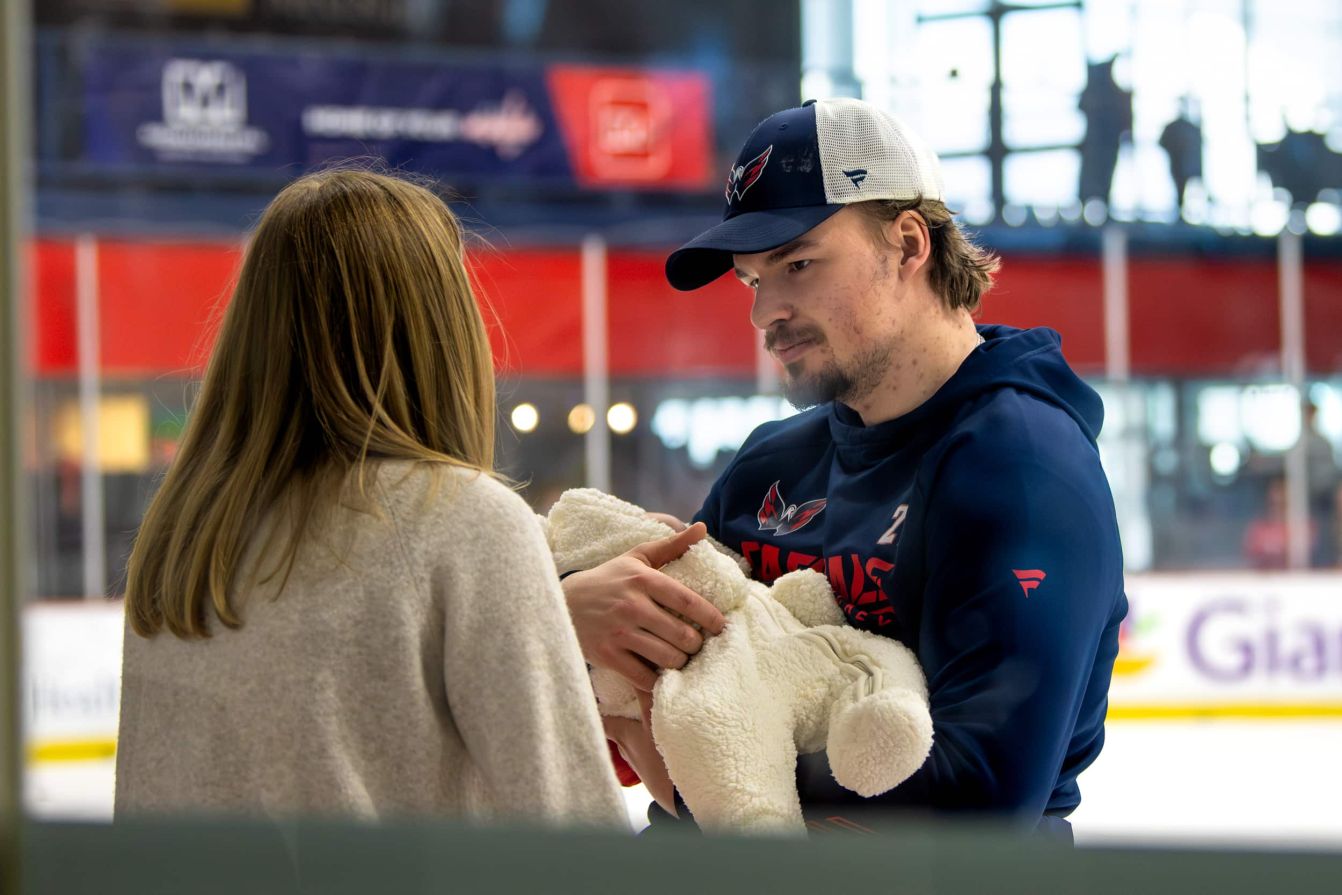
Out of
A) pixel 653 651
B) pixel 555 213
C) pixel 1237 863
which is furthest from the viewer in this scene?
pixel 555 213

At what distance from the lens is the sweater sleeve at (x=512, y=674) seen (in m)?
0.80

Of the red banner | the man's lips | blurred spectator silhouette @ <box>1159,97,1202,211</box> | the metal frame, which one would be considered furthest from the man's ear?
the red banner

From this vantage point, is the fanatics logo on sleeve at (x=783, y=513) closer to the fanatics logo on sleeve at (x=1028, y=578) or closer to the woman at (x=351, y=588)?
the fanatics logo on sleeve at (x=1028, y=578)

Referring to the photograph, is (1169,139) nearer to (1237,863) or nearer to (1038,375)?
(1038,375)

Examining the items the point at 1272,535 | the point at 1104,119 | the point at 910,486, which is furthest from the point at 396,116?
the point at 910,486

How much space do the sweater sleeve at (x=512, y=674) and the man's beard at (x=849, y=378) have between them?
408 millimetres

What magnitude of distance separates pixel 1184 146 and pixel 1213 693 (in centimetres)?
213

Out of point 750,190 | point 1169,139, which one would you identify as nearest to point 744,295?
point 1169,139

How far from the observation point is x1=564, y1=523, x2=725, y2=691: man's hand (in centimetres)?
101

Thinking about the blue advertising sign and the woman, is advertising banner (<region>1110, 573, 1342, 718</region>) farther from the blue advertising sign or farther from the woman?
the woman

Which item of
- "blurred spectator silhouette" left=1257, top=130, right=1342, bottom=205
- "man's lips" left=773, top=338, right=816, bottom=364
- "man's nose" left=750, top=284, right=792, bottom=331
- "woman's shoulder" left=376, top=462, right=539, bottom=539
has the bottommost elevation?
"woman's shoulder" left=376, top=462, right=539, bottom=539

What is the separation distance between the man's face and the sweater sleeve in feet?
1.36

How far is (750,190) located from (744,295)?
533 cm

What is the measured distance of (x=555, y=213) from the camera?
6.29 metres
